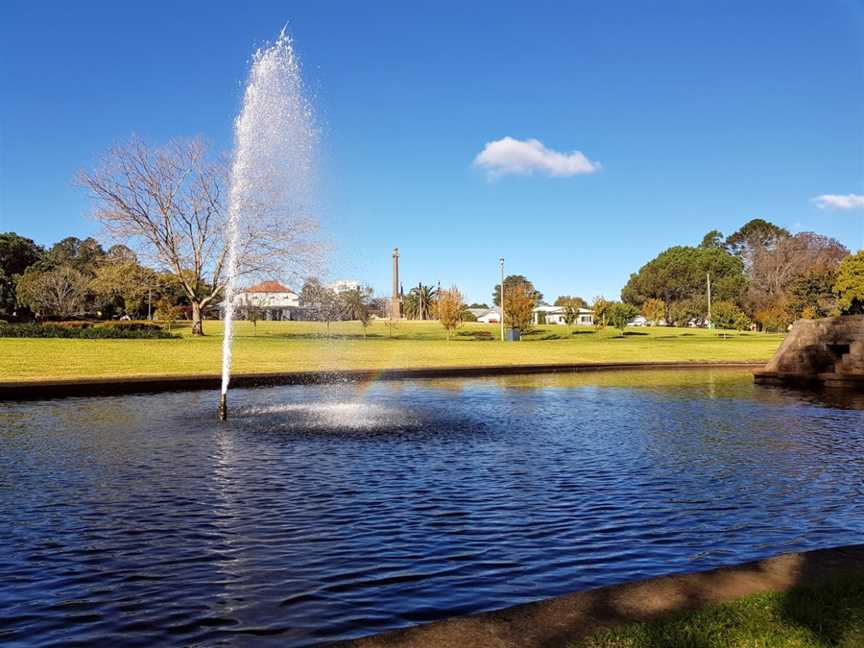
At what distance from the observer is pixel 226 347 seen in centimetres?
1822

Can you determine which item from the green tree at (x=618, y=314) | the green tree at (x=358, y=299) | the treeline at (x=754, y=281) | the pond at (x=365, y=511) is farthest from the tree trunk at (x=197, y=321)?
the treeline at (x=754, y=281)

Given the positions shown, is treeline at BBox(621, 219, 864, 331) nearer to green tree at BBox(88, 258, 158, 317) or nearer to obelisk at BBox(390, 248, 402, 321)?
obelisk at BBox(390, 248, 402, 321)

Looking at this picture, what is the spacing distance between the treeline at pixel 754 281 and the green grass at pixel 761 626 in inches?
3179

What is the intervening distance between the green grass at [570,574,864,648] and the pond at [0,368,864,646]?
54.0 inches

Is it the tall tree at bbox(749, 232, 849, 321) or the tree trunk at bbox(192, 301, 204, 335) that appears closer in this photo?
the tree trunk at bbox(192, 301, 204, 335)

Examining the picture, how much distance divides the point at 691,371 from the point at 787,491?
863 inches

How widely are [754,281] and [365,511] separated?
116 m

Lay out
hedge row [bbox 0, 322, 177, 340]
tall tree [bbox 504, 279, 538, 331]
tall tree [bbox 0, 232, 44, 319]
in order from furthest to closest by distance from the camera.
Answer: tall tree [bbox 0, 232, 44, 319] < tall tree [bbox 504, 279, 538, 331] < hedge row [bbox 0, 322, 177, 340]

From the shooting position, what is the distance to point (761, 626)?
3.92 meters

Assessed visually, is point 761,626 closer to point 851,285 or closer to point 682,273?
point 851,285

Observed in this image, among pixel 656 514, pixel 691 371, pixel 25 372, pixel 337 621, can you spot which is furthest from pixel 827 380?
pixel 25 372

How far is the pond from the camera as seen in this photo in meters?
5.05

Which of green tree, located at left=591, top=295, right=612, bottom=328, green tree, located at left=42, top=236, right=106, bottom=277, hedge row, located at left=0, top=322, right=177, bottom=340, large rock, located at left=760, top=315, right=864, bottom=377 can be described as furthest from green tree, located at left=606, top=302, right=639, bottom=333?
green tree, located at left=42, top=236, right=106, bottom=277

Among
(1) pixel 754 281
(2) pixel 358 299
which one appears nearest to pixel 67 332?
(2) pixel 358 299
